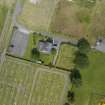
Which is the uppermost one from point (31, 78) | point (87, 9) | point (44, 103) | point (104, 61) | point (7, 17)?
point (87, 9)

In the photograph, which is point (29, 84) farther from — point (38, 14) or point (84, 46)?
point (38, 14)

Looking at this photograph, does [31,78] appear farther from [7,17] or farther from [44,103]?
[7,17]

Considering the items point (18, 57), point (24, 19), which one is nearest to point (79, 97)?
point (18, 57)

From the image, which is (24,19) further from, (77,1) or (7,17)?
(77,1)

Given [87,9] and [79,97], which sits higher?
[87,9]

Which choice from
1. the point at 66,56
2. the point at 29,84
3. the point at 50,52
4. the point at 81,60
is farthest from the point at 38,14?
the point at 29,84

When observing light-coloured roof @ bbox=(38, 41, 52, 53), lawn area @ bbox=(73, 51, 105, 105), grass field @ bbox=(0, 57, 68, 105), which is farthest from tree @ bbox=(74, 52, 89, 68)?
light-coloured roof @ bbox=(38, 41, 52, 53)
